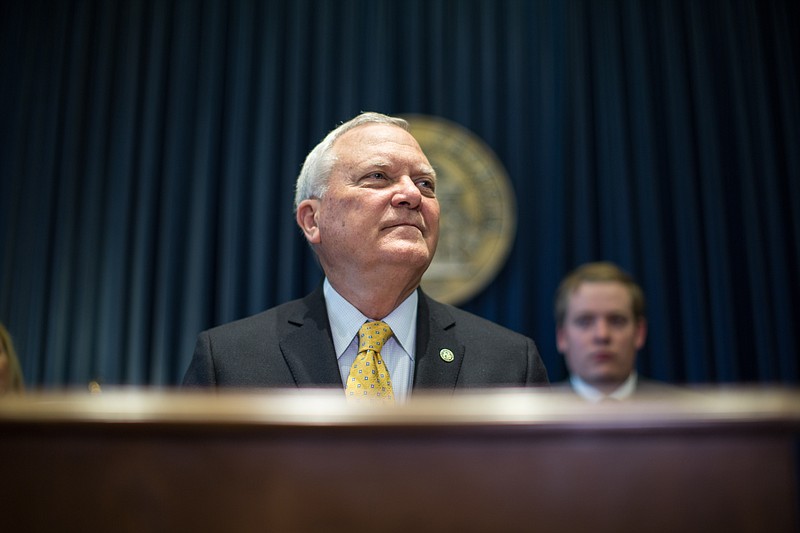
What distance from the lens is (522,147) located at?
409cm

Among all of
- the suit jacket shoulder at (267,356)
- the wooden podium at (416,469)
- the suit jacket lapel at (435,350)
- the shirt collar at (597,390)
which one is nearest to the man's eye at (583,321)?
the shirt collar at (597,390)

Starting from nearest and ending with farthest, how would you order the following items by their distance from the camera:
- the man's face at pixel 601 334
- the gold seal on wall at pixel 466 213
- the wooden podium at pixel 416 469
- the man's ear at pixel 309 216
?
the wooden podium at pixel 416 469
the man's ear at pixel 309 216
the man's face at pixel 601 334
the gold seal on wall at pixel 466 213

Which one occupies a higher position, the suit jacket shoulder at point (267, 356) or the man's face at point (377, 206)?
the man's face at point (377, 206)

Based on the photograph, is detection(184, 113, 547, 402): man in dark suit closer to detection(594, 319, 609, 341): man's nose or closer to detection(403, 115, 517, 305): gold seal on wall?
detection(594, 319, 609, 341): man's nose

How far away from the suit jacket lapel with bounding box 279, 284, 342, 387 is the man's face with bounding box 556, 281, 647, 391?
4.13ft

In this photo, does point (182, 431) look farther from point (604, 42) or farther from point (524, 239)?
point (604, 42)

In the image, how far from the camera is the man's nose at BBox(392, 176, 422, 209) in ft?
6.25

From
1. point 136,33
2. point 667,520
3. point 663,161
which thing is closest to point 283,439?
point 667,520

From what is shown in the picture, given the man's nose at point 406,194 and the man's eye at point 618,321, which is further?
the man's eye at point 618,321

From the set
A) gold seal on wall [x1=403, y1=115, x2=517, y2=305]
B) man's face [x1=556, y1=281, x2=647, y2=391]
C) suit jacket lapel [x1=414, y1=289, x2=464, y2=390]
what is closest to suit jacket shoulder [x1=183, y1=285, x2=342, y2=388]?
suit jacket lapel [x1=414, y1=289, x2=464, y2=390]

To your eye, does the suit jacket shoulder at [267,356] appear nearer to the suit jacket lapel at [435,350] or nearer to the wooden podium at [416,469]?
the suit jacket lapel at [435,350]

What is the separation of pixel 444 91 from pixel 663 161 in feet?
4.43

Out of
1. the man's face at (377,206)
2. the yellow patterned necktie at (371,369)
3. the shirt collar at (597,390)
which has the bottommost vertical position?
the shirt collar at (597,390)

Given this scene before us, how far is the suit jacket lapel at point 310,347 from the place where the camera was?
5.76ft
